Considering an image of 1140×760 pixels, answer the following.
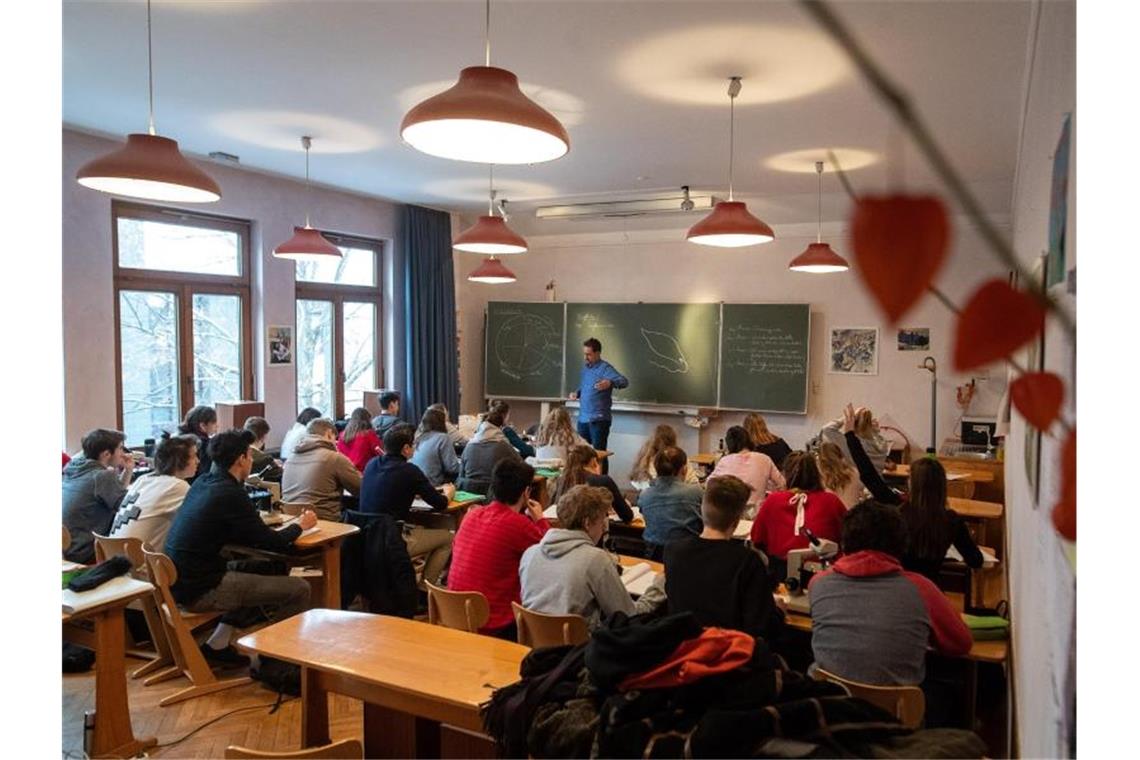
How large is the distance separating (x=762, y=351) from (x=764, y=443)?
2566mm

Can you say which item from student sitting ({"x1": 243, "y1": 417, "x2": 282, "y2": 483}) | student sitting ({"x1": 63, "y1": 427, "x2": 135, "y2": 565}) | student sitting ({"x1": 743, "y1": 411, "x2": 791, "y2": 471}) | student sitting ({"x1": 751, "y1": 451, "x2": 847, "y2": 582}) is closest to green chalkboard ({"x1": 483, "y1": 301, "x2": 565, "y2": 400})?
student sitting ({"x1": 743, "y1": 411, "x2": 791, "y2": 471})

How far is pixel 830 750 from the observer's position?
121 cm

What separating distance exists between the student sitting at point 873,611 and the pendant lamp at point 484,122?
1.46 metres

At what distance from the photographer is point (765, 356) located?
7.54m

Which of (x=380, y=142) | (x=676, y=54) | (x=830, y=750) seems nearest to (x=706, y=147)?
(x=676, y=54)

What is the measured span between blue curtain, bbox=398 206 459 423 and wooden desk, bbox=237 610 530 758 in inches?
206

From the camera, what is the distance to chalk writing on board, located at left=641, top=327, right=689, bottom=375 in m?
7.93

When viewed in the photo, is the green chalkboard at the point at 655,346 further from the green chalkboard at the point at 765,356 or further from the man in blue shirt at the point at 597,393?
the man in blue shirt at the point at 597,393

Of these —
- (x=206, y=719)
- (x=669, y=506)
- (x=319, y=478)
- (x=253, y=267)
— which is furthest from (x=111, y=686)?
(x=253, y=267)

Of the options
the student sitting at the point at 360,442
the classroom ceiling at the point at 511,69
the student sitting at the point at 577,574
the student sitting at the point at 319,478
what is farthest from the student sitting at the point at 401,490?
the classroom ceiling at the point at 511,69
